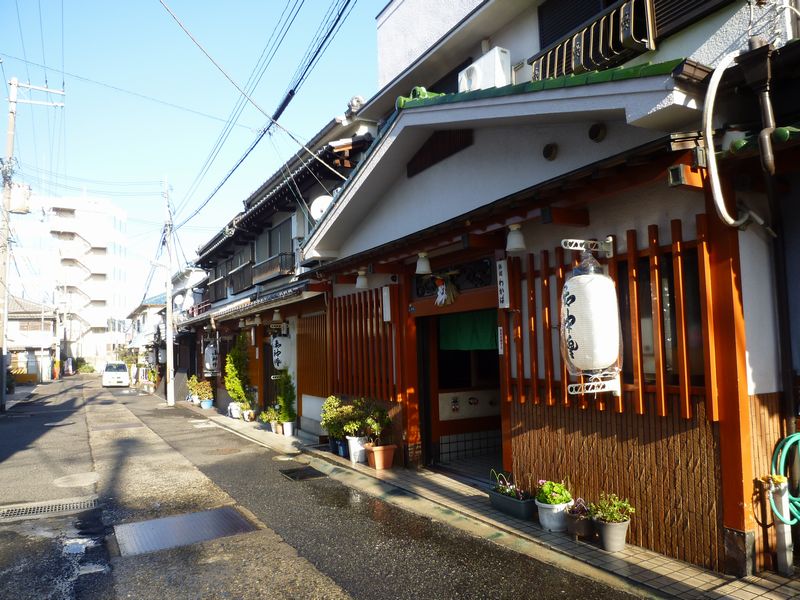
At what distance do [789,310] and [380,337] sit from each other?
25.0ft

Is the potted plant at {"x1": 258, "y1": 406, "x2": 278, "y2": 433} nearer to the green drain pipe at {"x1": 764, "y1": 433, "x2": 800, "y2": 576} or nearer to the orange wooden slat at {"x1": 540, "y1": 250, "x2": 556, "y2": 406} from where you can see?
the orange wooden slat at {"x1": 540, "y1": 250, "x2": 556, "y2": 406}

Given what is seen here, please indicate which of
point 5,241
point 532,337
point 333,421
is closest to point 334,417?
point 333,421

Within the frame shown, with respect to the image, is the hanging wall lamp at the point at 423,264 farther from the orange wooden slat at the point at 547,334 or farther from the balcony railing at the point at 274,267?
the balcony railing at the point at 274,267

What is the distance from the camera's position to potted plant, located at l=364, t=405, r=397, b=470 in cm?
1116

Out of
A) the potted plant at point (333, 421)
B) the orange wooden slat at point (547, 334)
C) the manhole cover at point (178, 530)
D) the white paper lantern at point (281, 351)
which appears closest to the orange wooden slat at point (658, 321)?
the orange wooden slat at point (547, 334)

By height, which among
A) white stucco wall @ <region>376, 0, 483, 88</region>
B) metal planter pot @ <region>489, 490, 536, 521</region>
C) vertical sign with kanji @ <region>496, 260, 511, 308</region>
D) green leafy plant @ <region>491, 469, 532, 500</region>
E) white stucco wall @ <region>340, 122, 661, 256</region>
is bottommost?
metal planter pot @ <region>489, 490, 536, 521</region>

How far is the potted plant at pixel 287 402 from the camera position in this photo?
16906mm

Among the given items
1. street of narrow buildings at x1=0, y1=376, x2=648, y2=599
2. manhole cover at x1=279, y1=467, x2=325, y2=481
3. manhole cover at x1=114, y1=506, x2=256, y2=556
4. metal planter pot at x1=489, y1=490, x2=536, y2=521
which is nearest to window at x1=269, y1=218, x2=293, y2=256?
street of narrow buildings at x1=0, y1=376, x2=648, y2=599

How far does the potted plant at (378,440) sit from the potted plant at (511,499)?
3264 mm

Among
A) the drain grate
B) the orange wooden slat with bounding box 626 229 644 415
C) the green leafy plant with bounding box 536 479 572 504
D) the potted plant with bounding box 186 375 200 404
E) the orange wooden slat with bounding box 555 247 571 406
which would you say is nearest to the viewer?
the orange wooden slat with bounding box 626 229 644 415

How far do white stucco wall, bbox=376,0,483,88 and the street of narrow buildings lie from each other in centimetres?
957

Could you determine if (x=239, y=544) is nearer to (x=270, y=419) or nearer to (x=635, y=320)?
(x=635, y=320)

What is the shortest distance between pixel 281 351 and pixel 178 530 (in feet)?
31.2

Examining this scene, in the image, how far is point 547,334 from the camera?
7531 mm
